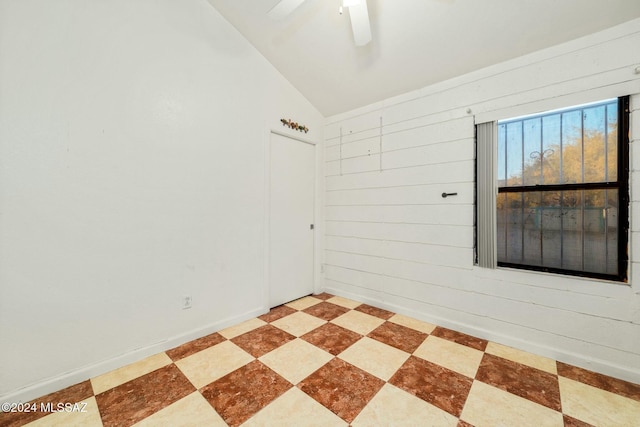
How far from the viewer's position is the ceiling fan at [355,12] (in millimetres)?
1860

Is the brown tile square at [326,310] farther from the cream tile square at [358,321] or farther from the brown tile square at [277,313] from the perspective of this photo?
the brown tile square at [277,313]

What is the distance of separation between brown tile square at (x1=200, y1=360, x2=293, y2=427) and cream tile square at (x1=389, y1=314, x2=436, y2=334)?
1.47 meters

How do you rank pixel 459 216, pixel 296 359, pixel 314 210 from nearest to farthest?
1. pixel 296 359
2. pixel 459 216
3. pixel 314 210

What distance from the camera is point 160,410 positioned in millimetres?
1523

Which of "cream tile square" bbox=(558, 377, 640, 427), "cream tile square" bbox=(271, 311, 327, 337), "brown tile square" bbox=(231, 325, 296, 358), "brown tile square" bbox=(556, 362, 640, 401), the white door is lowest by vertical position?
"cream tile square" bbox=(558, 377, 640, 427)

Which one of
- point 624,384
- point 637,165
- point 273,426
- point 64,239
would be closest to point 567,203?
point 637,165

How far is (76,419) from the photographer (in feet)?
4.82

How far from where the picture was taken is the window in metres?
1.90

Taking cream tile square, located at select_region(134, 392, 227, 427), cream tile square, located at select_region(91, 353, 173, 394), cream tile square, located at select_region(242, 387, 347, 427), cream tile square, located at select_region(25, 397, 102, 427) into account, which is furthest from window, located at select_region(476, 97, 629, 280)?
cream tile square, located at select_region(25, 397, 102, 427)

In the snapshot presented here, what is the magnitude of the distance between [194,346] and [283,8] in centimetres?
293

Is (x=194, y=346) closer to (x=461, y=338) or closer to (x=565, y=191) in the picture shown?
(x=461, y=338)

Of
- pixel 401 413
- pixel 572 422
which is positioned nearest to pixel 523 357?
pixel 572 422

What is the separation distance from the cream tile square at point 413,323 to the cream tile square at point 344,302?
0.53 meters

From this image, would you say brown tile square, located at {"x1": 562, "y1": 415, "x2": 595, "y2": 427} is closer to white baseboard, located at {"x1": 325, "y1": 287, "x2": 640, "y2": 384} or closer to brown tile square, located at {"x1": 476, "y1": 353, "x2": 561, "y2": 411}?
brown tile square, located at {"x1": 476, "y1": 353, "x2": 561, "y2": 411}
